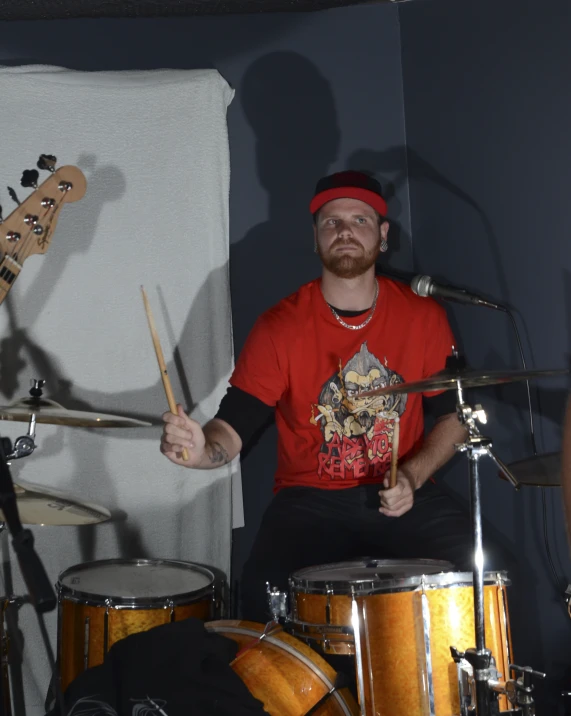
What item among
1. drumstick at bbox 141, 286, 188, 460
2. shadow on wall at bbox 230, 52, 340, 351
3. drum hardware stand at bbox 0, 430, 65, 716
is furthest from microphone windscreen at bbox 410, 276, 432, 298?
drum hardware stand at bbox 0, 430, 65, 716

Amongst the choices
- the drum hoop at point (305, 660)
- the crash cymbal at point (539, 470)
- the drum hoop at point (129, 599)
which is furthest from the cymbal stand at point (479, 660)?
the drum hoop at point (129, 599)

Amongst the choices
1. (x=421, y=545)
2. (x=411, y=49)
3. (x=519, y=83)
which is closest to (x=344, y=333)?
(x=421, y=545)

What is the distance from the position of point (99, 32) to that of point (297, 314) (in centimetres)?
115

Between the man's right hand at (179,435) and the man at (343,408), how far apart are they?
0.28 m

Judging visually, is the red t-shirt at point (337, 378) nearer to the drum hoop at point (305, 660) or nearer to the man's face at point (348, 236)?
the man's face at point (348, 236)

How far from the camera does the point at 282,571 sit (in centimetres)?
224

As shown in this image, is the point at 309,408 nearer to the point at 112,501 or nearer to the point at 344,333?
the point at 344,333

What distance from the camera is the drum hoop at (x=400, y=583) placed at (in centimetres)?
180

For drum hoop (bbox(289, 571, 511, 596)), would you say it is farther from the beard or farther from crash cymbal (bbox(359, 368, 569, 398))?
the beard

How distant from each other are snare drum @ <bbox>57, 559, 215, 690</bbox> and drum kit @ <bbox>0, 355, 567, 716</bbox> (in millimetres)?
137

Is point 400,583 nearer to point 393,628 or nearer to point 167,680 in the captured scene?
point 393,628

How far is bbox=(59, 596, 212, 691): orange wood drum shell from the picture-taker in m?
2.05

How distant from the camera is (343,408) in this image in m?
2.55

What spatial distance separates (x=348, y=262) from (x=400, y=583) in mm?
1095
